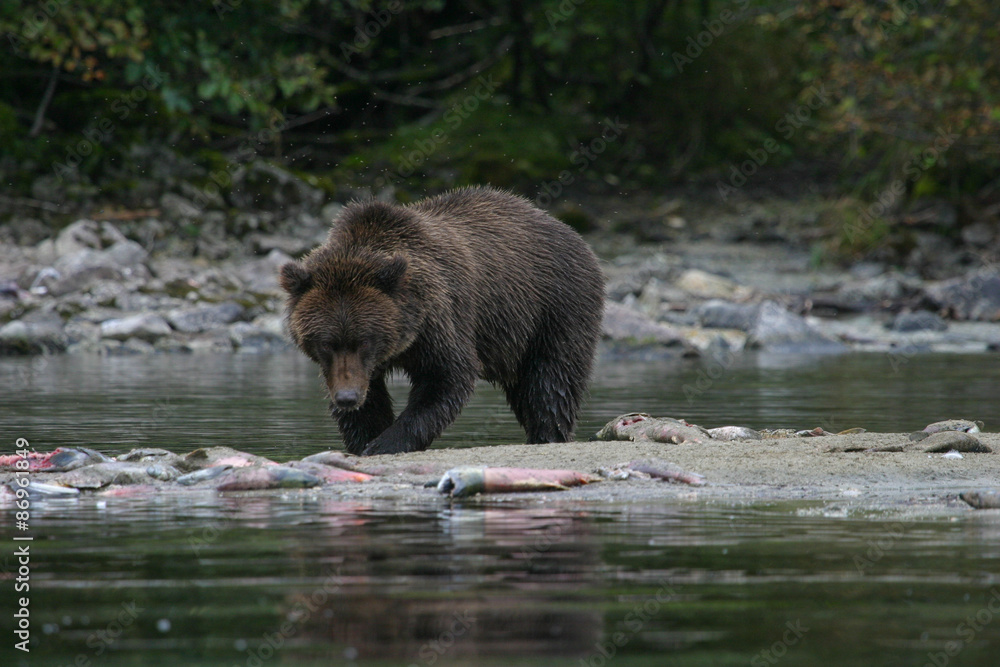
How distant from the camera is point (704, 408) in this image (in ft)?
34.6

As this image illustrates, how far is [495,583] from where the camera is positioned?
13.9ft

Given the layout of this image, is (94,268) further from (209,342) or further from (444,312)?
(444,312)

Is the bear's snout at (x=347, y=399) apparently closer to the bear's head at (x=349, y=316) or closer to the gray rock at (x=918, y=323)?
the bear's head at (x=349, y=316)

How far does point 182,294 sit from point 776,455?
1300cm

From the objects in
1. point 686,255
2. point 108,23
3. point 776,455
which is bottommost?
point 686,255

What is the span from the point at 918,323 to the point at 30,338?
11.8 metres

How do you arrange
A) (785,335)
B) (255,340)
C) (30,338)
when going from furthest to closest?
(255,340), (785,335), (30,338)

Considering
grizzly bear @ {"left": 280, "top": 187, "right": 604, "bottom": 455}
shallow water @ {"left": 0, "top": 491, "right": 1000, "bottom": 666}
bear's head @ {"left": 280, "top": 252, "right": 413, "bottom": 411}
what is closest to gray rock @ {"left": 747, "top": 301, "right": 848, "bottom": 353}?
grizzly bear @ {"left": 280, "top": 187, "right": 604, "bottom": 455}

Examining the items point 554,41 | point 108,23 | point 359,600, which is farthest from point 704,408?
point 554,41

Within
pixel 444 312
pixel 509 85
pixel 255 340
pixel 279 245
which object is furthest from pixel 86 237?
pixel 444 312

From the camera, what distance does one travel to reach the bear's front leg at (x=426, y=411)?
7.82 metres

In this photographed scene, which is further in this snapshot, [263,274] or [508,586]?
[263,274]

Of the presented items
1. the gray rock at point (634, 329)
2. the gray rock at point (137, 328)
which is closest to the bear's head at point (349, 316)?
the gray rock at point (634, 329)

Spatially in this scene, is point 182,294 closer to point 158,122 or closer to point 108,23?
point 108,23
